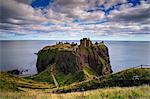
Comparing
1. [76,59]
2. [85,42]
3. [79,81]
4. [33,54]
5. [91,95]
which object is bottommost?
[91,95]

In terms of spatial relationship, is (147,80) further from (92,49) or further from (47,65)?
(47,65)

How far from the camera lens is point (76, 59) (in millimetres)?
5016

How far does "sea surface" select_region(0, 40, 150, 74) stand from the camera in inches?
188

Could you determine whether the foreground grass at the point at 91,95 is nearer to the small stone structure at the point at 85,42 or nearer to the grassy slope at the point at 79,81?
the grassy slope at the point at 79,81

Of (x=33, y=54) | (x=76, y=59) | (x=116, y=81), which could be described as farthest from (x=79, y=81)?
(x=33, y=54)

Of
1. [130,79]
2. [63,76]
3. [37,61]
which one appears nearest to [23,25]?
[37,61]

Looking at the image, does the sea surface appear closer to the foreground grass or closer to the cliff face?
the cliff face

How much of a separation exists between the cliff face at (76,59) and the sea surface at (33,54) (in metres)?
0.10

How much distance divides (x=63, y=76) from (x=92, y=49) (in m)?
0.66

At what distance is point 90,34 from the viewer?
507cm

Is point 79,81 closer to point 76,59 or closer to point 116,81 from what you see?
point 76,59

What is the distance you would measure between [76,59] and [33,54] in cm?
71

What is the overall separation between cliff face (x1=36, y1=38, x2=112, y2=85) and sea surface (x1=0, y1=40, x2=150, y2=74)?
10 cm

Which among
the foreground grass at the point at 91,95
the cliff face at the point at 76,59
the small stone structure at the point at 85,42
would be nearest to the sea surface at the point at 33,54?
the cliff face at the point at 76,59
